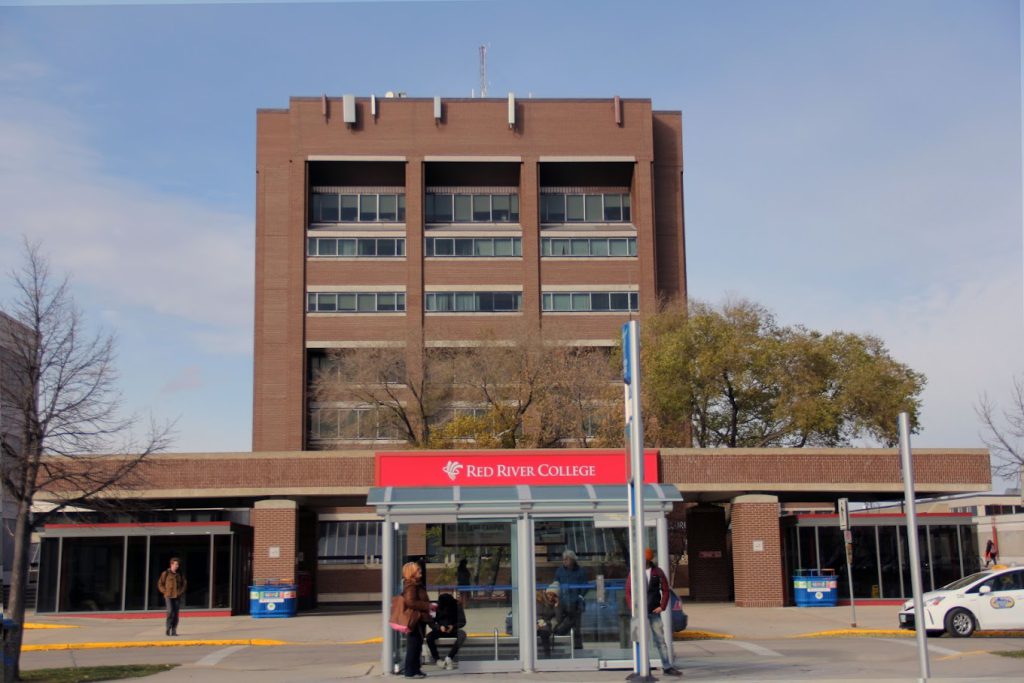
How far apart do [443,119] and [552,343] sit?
19.9 meters

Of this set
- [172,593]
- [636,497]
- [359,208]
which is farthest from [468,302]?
[636,497]

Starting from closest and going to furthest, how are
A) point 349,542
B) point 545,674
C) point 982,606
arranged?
1. point 545,674
2. point 982,606
3. point 349,542

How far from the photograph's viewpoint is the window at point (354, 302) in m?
58.9

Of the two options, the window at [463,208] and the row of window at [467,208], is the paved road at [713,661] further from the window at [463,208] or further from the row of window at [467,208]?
the window at [463,208]

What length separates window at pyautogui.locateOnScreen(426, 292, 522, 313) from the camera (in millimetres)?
59281

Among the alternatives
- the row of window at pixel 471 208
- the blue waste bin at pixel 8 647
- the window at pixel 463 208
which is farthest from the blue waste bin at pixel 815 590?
the window at pixel 463 208

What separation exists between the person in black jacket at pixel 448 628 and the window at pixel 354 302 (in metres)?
42.5

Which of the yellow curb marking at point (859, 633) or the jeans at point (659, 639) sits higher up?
the jeans at point (659, 639)

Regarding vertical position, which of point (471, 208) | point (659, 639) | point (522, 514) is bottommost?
point (659, 639)

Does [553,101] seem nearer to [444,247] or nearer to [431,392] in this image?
[444,247]

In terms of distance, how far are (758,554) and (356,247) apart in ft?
109

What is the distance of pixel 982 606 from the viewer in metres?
23.1

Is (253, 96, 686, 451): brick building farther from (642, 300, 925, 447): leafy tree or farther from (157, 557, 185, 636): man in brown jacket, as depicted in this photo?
(157, 557, 185, 636): man in brown jacket

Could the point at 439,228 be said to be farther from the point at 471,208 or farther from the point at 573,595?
the point at 573,595
